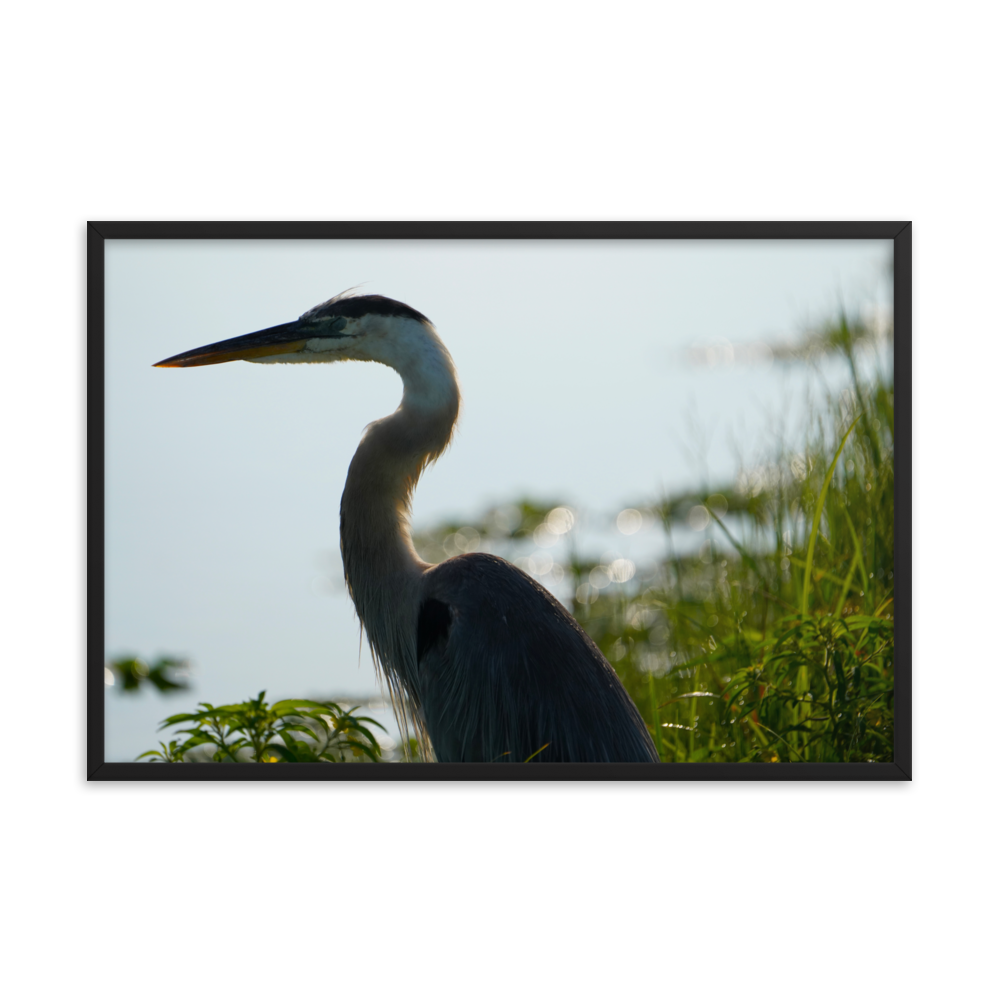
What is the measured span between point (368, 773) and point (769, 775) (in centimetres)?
100

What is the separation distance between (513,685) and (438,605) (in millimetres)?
309

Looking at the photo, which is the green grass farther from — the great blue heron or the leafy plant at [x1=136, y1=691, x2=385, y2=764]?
the leafy plant at [x1=136, y1=691, x2=385, y2=764]

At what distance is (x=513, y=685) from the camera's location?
8.94 feet

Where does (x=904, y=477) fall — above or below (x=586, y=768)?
above

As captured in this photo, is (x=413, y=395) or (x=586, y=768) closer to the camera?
(x=586, y=768)

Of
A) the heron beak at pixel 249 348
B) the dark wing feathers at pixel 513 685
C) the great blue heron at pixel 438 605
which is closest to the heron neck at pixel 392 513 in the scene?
the great blue heron at pixel 438 605

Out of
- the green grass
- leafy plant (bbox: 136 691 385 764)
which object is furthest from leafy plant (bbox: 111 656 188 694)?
the green grass

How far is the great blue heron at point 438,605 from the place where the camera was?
2730 millimetres

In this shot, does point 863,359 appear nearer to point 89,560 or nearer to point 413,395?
point 413,395

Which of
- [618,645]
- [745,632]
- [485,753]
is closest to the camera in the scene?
[485,753]

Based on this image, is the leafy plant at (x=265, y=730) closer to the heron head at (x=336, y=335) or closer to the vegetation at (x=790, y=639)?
the vegetation at (x=790, y=639)

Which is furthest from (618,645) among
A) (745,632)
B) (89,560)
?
(89,560)

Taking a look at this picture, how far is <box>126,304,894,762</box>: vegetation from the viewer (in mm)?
2645

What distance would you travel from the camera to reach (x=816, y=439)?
10.9 ft
